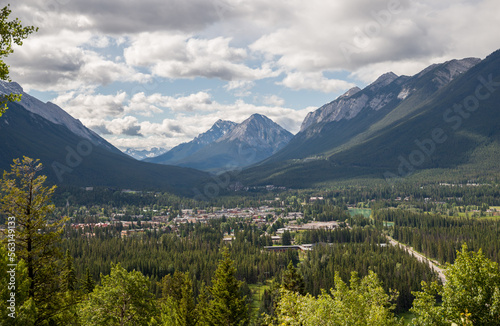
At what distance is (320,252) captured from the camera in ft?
463

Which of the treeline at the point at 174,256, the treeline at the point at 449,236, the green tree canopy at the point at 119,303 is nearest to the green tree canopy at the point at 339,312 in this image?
the green tree canopy at the point at 119,303

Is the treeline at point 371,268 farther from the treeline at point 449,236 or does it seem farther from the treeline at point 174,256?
the treeline at point 449,236

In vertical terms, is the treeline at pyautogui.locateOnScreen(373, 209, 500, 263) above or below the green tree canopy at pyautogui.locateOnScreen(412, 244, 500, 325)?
below

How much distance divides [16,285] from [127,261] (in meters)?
107

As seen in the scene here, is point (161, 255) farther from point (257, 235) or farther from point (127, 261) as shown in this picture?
point (257, 235)

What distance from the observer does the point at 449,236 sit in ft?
522

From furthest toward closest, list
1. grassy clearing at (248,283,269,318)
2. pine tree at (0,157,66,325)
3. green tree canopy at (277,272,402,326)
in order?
1. grassy clearing at (248,283,269,318)
2. pine tree at (0,157,66,325)
3. green tree canopy at (277,272,402,326)

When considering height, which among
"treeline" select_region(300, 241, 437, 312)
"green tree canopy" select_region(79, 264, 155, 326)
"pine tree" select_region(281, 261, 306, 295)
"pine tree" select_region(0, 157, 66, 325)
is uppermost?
"pine tree" select_region(0, 157, 66, 325)

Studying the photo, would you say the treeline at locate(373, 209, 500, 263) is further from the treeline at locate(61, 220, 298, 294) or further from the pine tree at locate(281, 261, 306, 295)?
the pine tree at locate(281, 261, 306, 295)

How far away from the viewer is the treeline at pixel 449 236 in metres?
138

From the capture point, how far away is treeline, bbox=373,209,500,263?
138 m

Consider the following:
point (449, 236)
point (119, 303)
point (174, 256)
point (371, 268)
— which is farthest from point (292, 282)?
point (449, 236)

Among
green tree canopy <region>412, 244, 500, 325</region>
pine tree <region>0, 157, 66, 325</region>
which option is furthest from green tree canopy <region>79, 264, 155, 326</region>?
green tree canopy <region>412, 244, 500, 325</region>

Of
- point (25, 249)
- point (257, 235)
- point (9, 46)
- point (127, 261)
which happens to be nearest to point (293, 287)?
point (25, 249)
